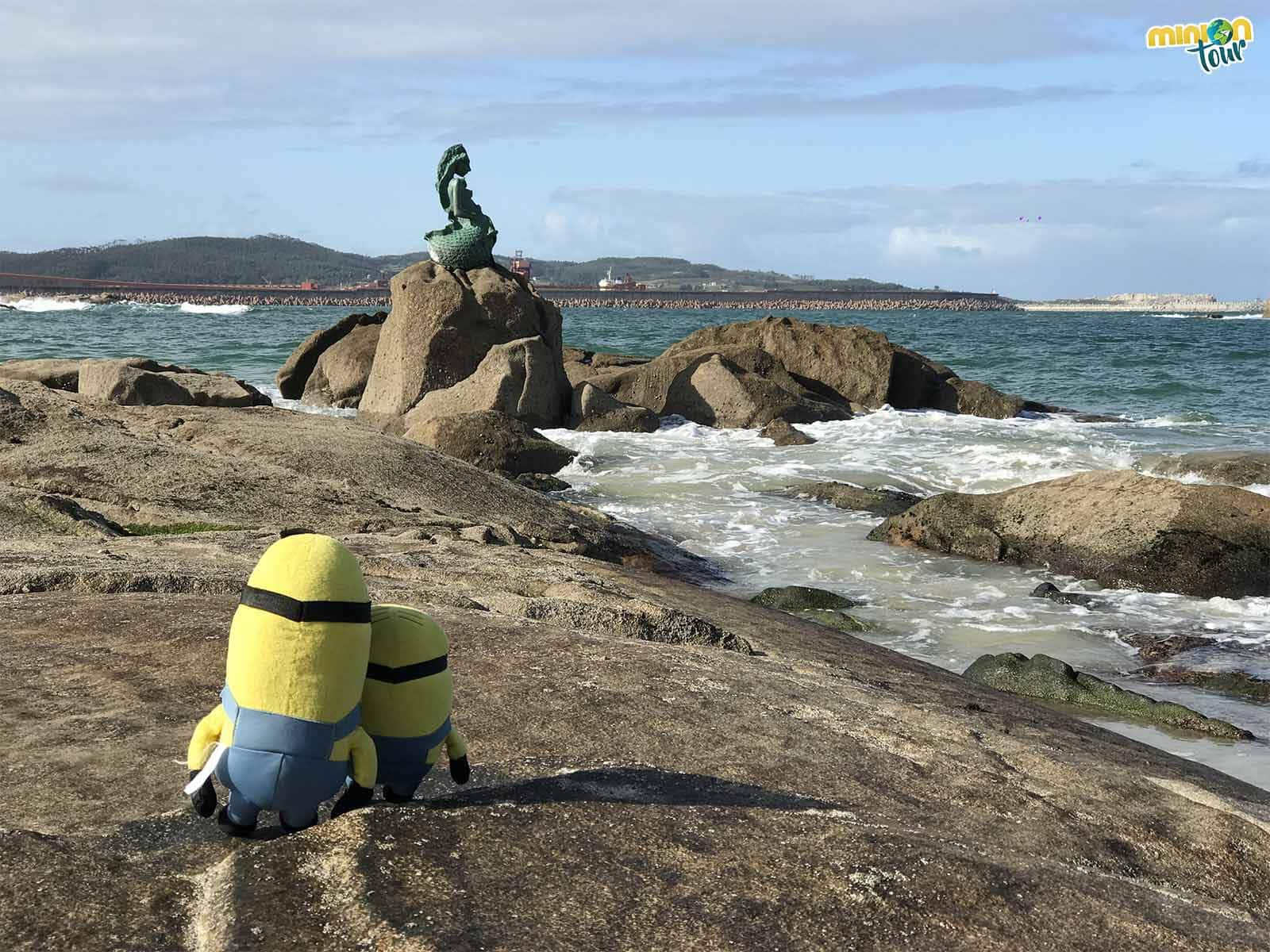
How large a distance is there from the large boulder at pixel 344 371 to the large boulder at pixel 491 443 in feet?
31.6

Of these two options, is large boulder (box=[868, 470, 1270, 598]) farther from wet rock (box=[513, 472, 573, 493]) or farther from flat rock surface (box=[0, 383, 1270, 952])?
flat rock surface (box=[0, 383, 1270, 952])

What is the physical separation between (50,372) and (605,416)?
9.03m

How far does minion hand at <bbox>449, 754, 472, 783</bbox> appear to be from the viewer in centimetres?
343

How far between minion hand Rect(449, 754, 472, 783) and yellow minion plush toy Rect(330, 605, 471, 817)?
0.36 feet

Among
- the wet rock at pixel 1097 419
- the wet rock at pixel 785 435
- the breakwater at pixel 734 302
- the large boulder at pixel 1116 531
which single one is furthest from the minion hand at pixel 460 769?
the breakwater at pixel 734 302

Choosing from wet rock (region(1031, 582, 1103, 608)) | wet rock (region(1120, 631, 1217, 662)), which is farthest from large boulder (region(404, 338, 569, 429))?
wet rock (region(1120, 631, 1217, 662))

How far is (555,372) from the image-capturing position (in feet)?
75.2

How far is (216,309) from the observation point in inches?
5153

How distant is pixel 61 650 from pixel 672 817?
2446 mm

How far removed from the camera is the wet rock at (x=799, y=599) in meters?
10.3

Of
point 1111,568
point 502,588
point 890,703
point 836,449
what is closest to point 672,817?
point 890,703

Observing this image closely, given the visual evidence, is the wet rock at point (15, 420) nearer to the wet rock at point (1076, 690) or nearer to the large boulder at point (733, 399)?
the wet rock at point (1076, 690)

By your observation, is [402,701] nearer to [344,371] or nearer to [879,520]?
[879,520]

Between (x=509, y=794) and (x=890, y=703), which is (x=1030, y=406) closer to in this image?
(x=890, y=703)
